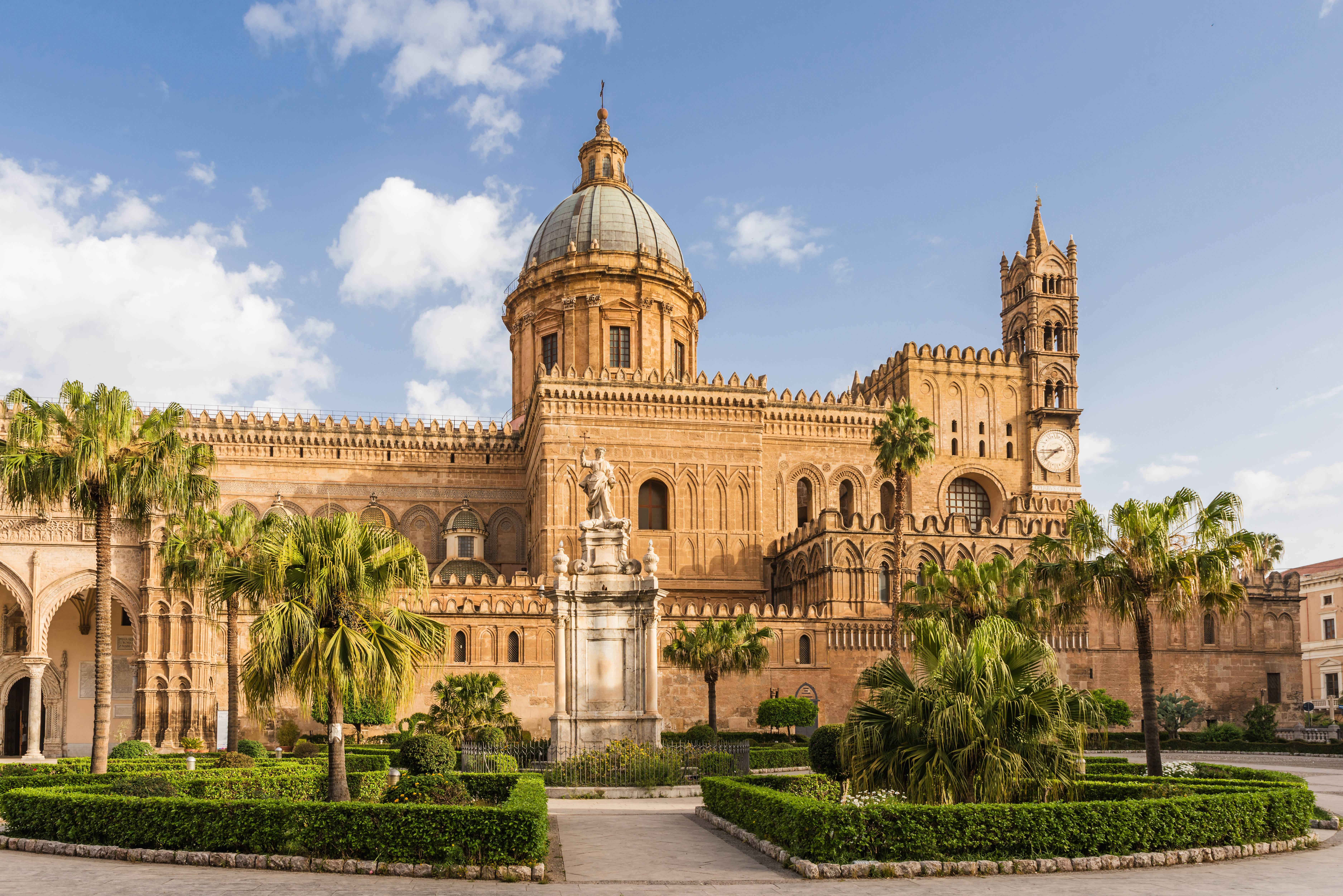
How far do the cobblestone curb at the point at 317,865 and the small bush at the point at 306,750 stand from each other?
18067 millimetres

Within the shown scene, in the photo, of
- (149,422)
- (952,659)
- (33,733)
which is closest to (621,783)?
(952,659)

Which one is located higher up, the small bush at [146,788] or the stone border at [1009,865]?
the small bush at [146,788]

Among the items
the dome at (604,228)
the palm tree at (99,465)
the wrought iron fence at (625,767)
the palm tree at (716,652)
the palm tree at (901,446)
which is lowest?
the wrought iron fence at (625,767)

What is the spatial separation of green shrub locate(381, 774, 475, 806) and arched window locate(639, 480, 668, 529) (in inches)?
1212

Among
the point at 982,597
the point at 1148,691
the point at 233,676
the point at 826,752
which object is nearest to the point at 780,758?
the point at 982,597

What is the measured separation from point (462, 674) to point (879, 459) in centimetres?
1593

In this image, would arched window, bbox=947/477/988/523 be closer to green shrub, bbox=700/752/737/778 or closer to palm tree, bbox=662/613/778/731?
palm tree, bbox=662/613/778/731

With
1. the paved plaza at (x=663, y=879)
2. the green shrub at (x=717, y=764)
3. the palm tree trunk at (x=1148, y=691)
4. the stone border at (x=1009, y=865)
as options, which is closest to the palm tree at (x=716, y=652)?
the green shrub at (x=717, y=764)

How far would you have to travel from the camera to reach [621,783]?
2278 centimetres

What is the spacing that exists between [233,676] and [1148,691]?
70.4 ft

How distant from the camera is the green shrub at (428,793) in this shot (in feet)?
53.3

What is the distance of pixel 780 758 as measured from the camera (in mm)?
28391

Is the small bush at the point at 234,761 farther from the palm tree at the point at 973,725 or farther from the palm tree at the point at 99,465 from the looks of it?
the palm tree at the point at 973,725

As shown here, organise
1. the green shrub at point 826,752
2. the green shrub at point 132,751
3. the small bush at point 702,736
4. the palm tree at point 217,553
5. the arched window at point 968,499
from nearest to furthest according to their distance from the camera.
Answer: the green shrub at point 826,752 → the green shrub at point 132,751 → the small bush at point 702,736 → the palm tree at point 217,553 → the arched window at point 968,499
